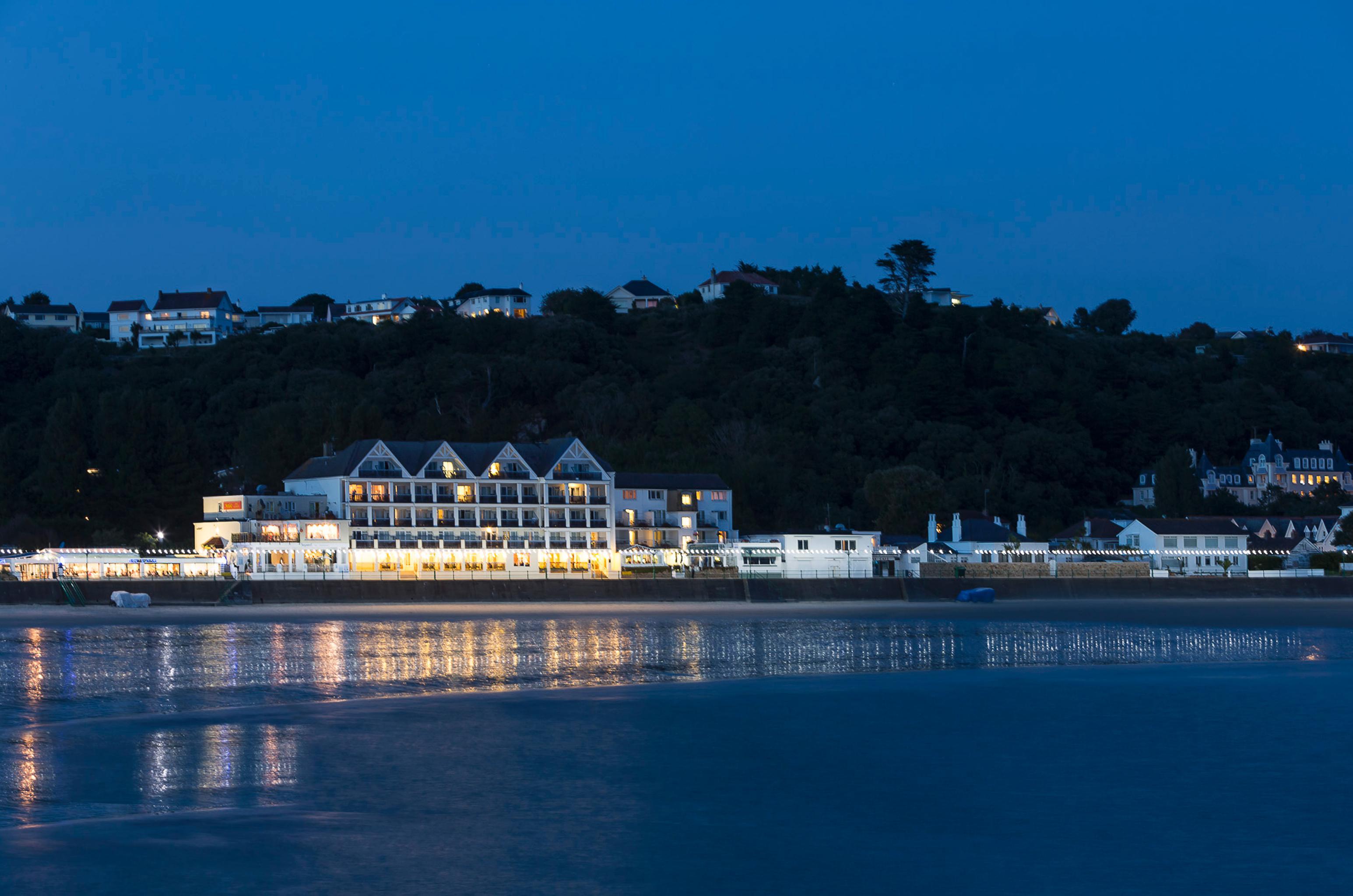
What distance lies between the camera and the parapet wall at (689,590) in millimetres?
71500

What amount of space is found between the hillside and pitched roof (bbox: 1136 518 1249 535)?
58.7 ft

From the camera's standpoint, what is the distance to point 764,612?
2648 inches

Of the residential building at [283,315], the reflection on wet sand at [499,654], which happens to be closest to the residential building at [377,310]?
the residential building at [283,315]

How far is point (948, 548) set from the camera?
292ft

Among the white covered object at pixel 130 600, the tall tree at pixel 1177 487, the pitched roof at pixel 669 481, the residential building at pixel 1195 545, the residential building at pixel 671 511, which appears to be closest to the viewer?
the white covered object at pixel 130 600

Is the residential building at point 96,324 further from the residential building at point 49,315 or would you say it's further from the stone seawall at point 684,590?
the stone seawall at point 684,590

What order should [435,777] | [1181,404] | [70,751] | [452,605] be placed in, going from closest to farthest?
[435,777], [70,751], [452,605], [1181,404]

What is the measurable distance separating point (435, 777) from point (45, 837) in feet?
17.8

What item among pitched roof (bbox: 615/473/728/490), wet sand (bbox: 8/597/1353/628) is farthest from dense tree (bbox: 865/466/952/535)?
wet sand (bbox: 8/597/1353/628)

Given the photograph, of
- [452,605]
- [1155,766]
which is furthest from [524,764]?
[452,605]

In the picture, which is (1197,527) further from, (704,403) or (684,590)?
(704,403)

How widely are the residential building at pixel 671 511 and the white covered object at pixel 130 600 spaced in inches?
1306

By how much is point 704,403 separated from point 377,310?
77.8 meters

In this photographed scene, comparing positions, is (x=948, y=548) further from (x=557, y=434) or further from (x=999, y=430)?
(x=557, y=434)
